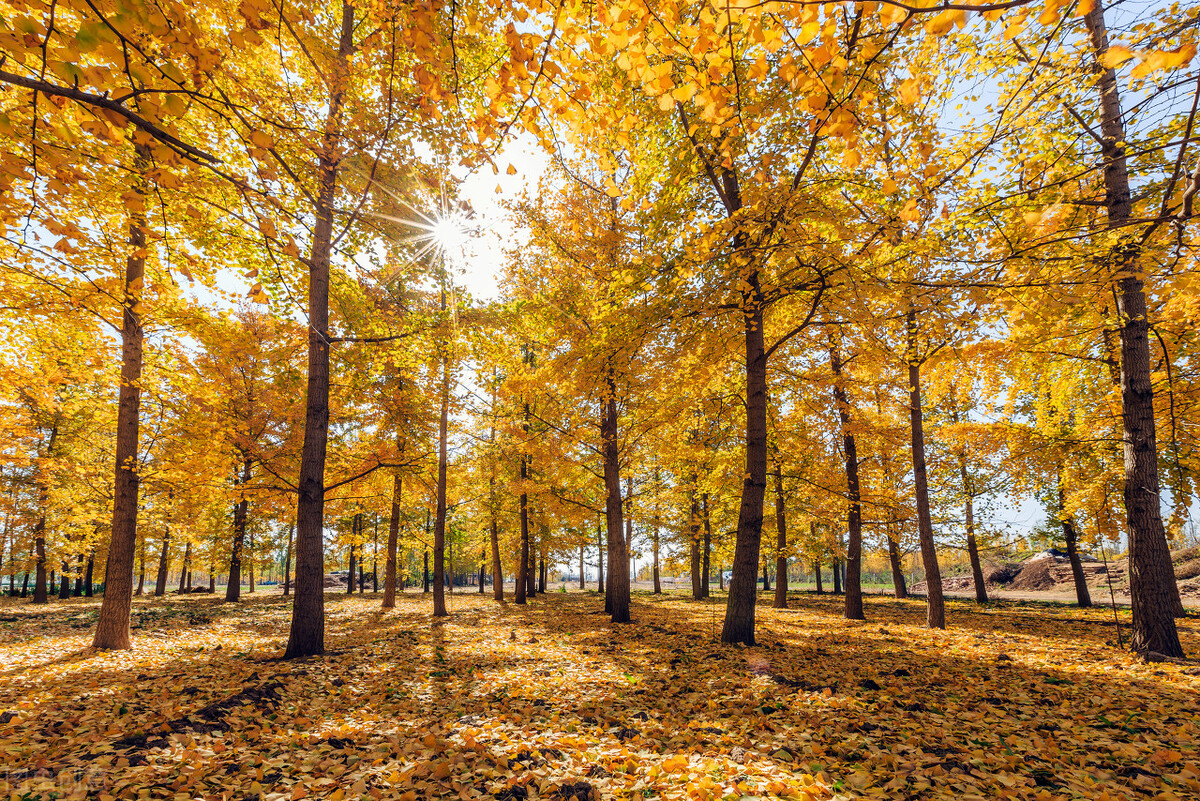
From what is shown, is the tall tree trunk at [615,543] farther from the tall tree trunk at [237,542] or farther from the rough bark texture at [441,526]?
the tall tree trunk at [237,542]

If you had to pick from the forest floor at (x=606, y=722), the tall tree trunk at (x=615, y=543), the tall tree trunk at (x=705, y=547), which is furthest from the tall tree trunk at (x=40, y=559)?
the tall tree trunk at (x=705, y=547)

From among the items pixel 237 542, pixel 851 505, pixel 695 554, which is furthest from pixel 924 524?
pixel 237 542

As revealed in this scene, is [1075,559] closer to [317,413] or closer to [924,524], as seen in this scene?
[924,524]

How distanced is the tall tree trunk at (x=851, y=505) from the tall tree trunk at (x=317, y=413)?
38.1 feet

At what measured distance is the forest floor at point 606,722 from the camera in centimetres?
295

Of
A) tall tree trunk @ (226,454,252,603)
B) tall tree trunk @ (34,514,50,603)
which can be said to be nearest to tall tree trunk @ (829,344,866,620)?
tall tree trunk @ (226,454,252,603)

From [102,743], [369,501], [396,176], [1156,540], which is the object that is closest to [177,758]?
[102,743]

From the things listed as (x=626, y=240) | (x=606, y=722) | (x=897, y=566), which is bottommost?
(x=897, y=566)

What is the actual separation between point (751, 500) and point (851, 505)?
6816 mm

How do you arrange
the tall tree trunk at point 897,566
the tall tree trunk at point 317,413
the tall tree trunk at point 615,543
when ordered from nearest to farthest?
the tall tree trunk at point 317,413 → the tall tree trunk at point 615,543 → the tall tree trunk at point 897,566

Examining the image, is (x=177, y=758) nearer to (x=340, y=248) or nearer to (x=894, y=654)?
(x=340, y=248)

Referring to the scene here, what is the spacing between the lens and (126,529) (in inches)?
290

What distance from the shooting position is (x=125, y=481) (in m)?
7.28

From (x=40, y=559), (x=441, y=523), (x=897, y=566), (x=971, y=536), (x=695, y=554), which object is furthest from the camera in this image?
(x=695, y=554)
